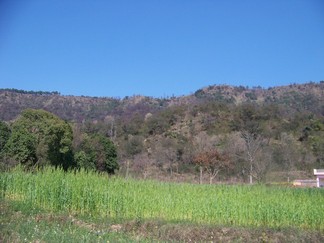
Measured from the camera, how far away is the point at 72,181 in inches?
509

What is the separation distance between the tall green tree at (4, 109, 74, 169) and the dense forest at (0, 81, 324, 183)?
67 millimetres

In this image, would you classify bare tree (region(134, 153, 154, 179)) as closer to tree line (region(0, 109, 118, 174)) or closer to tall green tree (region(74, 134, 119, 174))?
tall green tree (region(74, 134, 119, 174))

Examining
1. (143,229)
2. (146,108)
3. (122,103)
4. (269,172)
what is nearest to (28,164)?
(143,229)

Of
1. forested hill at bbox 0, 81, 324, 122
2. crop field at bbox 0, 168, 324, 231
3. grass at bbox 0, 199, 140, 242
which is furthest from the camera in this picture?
forested hill at bbox 0, 81, 324, 122

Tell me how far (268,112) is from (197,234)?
141 ft

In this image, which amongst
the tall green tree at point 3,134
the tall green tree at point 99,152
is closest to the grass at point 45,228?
the tall green tree at point 3,134

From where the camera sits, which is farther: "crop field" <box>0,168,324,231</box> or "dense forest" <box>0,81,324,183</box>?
"dense forest" <box>0,81,324,183</box>

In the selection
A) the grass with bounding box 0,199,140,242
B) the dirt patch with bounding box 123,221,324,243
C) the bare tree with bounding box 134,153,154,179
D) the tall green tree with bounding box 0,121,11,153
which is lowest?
the dirt patch with bounding box 123,221,324,243

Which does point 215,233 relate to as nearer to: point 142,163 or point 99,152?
point 99,152

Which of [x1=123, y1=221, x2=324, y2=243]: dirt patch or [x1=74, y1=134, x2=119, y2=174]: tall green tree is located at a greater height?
[x1=74, y1=134, x2=119, y2=174]: tall green tree

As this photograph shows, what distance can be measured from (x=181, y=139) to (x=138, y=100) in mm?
37369

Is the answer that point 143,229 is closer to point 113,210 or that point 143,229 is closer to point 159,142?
point 113,210

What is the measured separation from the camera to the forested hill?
6344cm

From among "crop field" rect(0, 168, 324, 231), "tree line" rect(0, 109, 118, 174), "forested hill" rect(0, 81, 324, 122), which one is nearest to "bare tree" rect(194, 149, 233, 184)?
"tree line" rect(0, 109, 118, 174)
